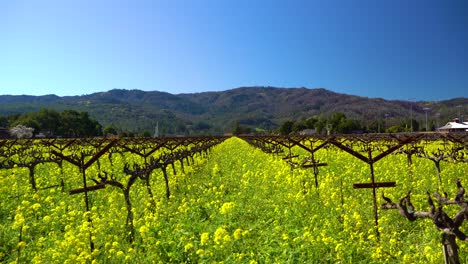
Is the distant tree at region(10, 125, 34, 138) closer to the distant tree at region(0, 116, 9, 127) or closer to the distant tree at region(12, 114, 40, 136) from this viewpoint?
the distant tree at region(12, 114, 40, 136)

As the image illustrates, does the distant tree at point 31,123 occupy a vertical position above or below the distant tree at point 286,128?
above

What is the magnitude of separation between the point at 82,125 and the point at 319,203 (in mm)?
109586

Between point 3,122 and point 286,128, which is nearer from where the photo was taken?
point 3,122

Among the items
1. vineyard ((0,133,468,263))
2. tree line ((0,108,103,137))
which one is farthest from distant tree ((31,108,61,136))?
vineyard ((0,133,468,263))

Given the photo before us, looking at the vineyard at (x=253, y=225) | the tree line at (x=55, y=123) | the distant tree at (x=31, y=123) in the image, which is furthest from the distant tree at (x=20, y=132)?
the vineyard at (x=253, y=225)

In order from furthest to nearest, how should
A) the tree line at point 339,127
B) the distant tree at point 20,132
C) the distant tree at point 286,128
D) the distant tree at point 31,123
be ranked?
the distant tree at point 286,128, the tree line at point 339,127, the distant tree at point 31,123, the distant tree at point 20,132

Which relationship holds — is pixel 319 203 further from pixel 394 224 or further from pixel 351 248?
pixel 351 248

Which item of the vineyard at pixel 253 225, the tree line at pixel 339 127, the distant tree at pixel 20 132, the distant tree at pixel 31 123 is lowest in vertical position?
the tree line at pixel 339 127

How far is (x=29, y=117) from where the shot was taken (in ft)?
335

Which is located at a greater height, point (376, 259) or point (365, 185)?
point (365, 185)

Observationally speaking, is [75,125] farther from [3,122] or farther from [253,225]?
[253,225]

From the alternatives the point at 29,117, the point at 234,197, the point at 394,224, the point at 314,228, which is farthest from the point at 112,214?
the point at 29,117

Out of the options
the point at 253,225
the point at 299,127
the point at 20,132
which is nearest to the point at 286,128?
the point at 299,127

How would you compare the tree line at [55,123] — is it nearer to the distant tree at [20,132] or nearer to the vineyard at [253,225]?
the distant tree at [20,132]
